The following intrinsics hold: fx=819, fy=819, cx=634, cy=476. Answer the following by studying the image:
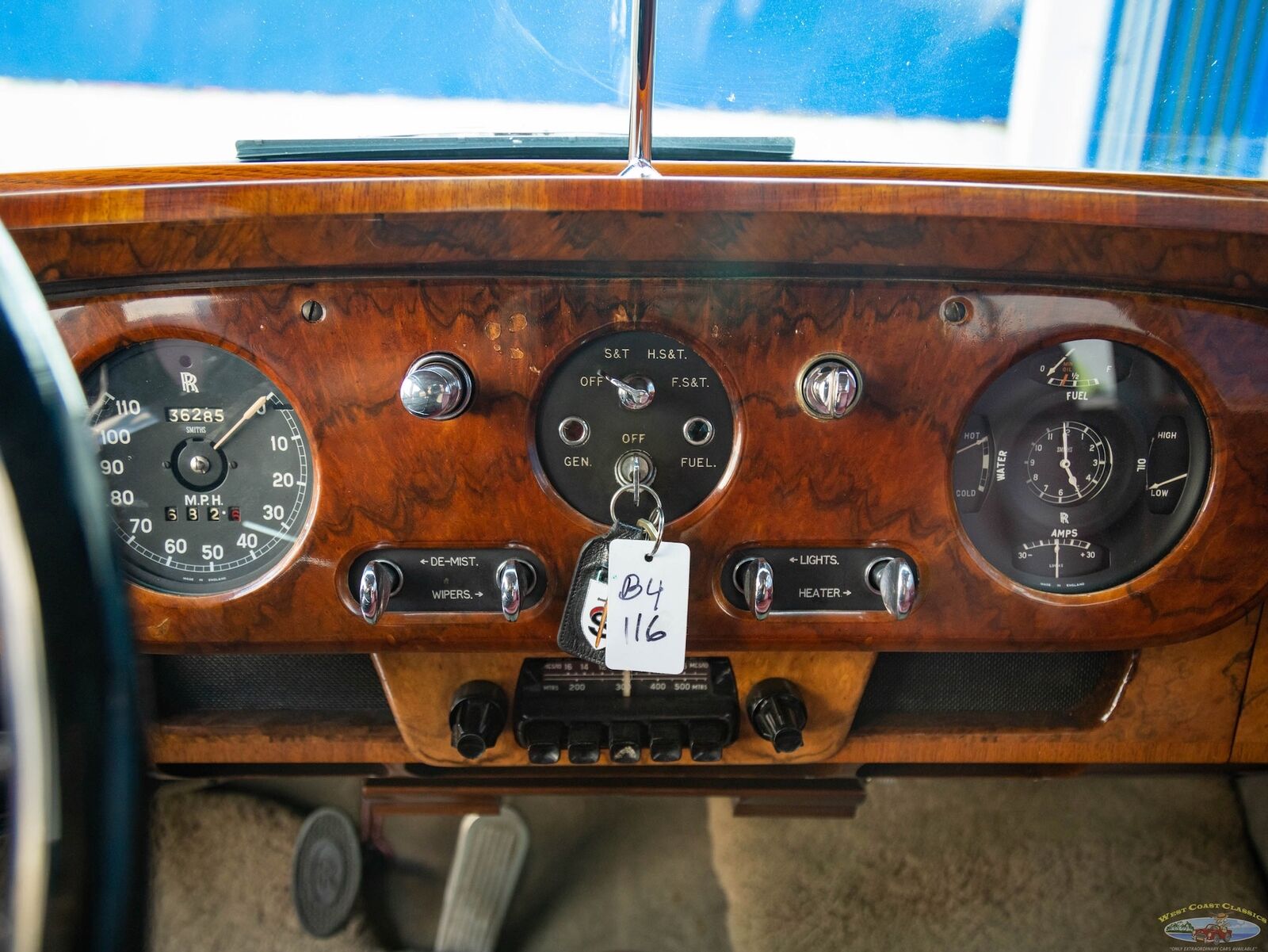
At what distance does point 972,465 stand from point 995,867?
39.3 inches

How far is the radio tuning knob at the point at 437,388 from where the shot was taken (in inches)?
38.1

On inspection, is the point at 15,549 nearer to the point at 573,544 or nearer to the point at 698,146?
the point at 573,544

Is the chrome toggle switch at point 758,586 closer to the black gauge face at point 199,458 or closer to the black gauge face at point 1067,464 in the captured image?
the black gauge face at point 1067,464

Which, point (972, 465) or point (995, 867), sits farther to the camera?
point (995, 867)

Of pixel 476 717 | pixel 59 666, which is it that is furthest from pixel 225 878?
pixel 59 666

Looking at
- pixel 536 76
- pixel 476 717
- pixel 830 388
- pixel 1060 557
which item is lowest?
pixel 476 717

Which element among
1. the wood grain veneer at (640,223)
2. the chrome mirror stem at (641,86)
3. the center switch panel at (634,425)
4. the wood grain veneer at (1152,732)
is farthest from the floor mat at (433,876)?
the chrome mirror stem at (641,86)

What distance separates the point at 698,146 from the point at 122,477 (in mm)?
975

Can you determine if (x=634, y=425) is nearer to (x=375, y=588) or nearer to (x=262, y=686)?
(x=375, y=588)

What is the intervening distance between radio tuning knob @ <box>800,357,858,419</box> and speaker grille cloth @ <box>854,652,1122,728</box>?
0.52m

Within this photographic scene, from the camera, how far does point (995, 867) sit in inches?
64.8

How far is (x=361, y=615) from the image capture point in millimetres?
1135

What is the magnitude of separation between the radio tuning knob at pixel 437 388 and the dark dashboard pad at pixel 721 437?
0.02m

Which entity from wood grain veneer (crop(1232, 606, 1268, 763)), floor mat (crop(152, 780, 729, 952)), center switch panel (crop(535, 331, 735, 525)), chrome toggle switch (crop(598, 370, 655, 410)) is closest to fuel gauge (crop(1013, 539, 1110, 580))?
wood grain veneer (crop(1232, 606, 1268, 763))
